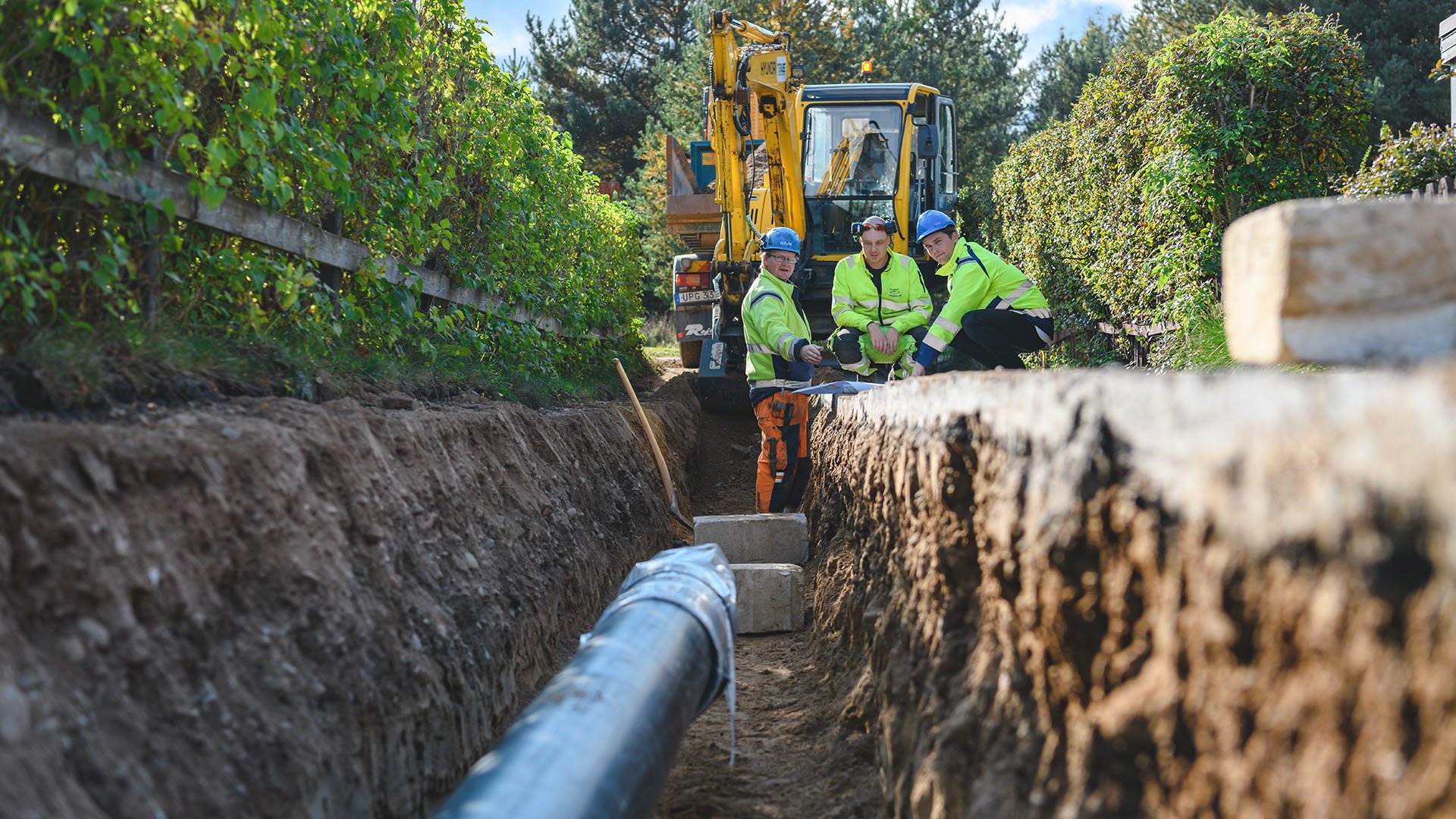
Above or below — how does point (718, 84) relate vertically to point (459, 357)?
above

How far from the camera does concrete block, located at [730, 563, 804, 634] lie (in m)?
5.52

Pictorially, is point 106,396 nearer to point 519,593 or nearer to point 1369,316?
point 519,593

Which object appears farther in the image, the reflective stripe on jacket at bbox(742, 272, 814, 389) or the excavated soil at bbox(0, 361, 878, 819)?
the reflective stripe on jacket at bbox(742, 272, 814, 389)

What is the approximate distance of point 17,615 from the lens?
195 cm

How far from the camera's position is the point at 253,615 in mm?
2584

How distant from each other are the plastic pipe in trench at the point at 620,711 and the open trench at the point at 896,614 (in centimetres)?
53

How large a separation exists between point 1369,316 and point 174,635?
8.19 ft

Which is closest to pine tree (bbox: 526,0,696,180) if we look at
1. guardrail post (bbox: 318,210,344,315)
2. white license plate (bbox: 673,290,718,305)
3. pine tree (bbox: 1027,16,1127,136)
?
pine tree (bbox: 1027,16,1127,136)

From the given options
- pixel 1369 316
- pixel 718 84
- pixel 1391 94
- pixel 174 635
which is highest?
pixel 1391 94

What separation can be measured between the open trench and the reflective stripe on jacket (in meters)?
2.33

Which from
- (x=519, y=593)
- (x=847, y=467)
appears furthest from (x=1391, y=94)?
(x=519, y=593)

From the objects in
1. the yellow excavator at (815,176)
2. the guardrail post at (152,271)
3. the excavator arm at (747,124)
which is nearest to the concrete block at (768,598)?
the guardrail post at (152,271)

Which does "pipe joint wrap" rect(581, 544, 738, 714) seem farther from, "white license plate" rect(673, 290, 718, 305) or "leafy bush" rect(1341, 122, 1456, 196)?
"white license plate" rect(673, 290, 718, 305)

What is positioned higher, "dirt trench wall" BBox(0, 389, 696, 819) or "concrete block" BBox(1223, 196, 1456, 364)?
"concrete block" BBox(1223, 196, 1456, 364)
